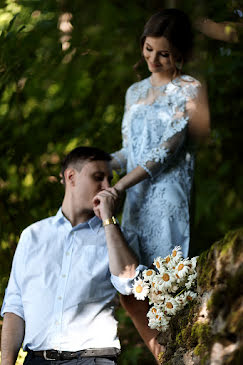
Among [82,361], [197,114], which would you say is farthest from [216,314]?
[197,114]

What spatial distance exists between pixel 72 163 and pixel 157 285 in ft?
3.27

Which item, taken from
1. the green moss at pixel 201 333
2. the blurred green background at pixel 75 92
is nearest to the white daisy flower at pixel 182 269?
the green moss at pixel 201 333

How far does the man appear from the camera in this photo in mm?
2557

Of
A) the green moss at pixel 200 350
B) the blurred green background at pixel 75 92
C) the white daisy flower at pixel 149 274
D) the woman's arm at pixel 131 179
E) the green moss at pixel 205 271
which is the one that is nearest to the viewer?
the green moss at pixel 200 350

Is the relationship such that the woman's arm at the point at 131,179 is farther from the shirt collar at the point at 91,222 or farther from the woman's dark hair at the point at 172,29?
the woman's dark hair at the point at 172,29

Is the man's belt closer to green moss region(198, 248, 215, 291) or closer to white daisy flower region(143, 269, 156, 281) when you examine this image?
white daisy flower region(143, 269, 156, 281)

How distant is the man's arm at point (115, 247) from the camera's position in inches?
101

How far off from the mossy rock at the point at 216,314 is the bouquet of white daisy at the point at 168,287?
76mm

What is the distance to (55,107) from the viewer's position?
4395 mm

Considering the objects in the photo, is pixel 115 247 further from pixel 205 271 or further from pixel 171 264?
pixel 205 271

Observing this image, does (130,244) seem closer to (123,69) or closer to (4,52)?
(4,52)

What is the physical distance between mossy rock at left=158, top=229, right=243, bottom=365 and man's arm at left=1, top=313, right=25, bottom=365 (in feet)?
2.82

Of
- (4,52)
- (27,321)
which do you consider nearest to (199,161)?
(4,52)

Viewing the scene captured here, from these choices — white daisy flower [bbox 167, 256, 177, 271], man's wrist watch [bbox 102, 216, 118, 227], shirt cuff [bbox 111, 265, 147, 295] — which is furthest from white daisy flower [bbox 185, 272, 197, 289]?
man's wrist watch [bbox 102, 216, 118, 227]
